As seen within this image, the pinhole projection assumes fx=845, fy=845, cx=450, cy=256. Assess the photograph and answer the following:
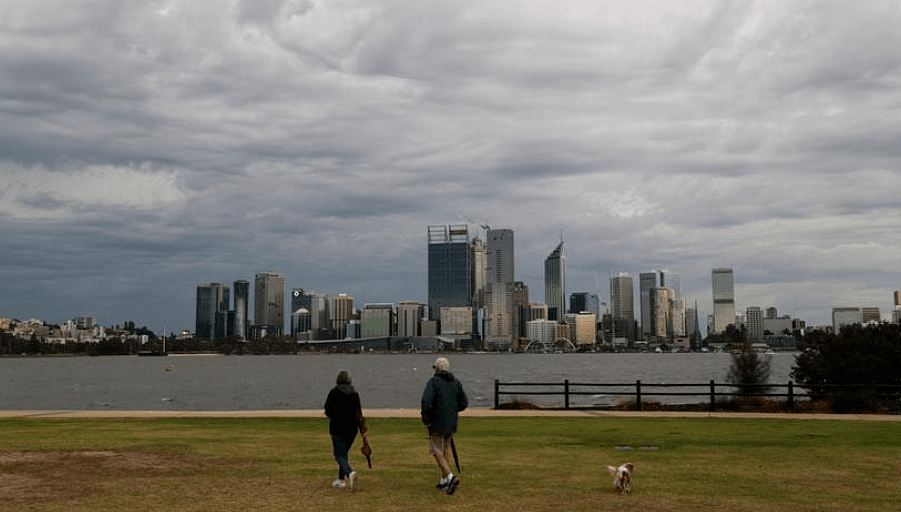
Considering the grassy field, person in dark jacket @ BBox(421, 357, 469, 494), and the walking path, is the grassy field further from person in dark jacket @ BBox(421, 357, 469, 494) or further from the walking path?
the walking path

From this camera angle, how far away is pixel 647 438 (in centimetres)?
2256

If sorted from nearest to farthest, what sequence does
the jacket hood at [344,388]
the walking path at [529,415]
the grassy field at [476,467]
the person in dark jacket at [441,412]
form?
the grassy field at [476,467]
the person in dark jacket at [441,412]
the jacket hood at [344,388]
the walking path at [529,415]

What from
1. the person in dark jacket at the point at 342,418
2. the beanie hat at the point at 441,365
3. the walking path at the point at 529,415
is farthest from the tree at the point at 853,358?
the person in dark jacket at the point at 342,418

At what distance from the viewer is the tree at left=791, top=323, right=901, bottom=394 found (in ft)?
151

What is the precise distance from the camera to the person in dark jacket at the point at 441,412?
13.6m

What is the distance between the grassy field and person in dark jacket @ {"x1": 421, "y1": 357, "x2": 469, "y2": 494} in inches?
24.0

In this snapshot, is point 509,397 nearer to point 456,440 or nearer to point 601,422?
point 601,422

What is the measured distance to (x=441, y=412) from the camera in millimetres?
13781

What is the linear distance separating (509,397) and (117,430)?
208ft

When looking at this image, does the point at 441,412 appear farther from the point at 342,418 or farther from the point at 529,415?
the point at 529,415

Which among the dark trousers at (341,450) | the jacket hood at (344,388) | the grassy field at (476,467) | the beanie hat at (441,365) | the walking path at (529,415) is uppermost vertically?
the beanie hat at (441,365)

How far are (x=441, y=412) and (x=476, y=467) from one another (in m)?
3.52

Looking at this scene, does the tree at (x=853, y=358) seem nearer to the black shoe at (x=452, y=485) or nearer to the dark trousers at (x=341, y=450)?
the black shoe at (x=452, y=485)

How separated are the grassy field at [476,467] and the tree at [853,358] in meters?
21.1
